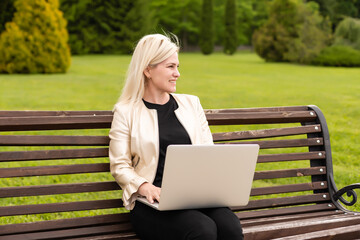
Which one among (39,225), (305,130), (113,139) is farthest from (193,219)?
(305,130)

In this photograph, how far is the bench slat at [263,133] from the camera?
362 centimetres

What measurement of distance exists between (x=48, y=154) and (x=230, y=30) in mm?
39492

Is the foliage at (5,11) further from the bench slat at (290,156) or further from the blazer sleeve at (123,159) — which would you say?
the blazer sleeve at (123,159)

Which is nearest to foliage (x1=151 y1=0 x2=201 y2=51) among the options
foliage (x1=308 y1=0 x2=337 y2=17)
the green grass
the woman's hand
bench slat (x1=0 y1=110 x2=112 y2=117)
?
foliage (x1=308 y1=0 x2=337 y2=17)

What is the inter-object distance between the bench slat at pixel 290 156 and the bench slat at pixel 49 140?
3.47ft

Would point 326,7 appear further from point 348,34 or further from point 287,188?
point 287,188

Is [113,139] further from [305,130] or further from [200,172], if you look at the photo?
[305,130]

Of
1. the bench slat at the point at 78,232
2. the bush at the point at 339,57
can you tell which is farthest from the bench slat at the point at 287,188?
the bush at the point at 339,57

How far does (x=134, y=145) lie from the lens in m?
3.05

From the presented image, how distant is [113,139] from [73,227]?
0.54 m

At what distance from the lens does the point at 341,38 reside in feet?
97.1

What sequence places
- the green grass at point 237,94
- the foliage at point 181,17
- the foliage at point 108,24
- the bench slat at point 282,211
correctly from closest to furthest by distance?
the bench slat at point 282,211 < the green grass at point 237,94 < the foliage at point 108,24 < the foliage at point 181,17

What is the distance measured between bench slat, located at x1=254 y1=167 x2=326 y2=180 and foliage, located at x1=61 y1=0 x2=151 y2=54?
1318 inches

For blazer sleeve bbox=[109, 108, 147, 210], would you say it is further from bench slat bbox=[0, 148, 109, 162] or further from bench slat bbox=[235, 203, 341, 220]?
bench slat bbox=[235, 203, 341, 220]
